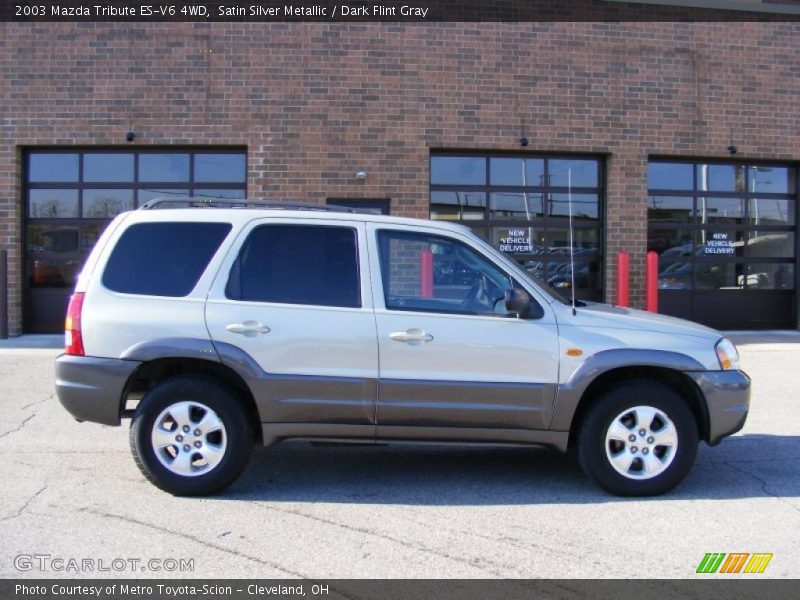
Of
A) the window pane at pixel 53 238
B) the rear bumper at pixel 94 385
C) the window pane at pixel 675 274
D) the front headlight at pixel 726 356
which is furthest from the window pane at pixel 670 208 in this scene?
the rear bumper at pixel 94 385

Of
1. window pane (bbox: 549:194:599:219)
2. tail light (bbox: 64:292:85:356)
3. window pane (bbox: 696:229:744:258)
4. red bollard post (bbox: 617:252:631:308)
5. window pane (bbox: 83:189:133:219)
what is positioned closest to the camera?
tail light (bbox: 64:292:85:356)

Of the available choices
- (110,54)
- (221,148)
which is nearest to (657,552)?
(221,148)

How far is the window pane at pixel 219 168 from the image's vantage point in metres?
13.2

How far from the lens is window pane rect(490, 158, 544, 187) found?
13586 millimetres

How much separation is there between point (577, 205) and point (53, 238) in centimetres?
905

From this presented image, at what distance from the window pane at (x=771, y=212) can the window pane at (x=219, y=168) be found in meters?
9.28

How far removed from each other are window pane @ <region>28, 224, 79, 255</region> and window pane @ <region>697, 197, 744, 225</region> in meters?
11.0

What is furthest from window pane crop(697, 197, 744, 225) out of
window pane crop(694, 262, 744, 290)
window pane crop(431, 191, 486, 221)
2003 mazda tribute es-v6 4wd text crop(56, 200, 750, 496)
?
2003 mazda tribute es-v6 4wd text crop(56, 200, 750, 496)

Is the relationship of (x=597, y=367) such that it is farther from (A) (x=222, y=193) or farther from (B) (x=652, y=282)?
(A) (x=222, y=193)

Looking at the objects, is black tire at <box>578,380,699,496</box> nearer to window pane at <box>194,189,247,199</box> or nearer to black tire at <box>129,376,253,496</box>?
black tire at <box>129,376,253,496</box>

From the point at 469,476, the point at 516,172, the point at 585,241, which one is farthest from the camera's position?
the point at 585,241

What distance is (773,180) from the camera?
14500mm

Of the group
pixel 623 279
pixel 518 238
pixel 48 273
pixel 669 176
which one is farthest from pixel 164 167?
pixel 669 176
